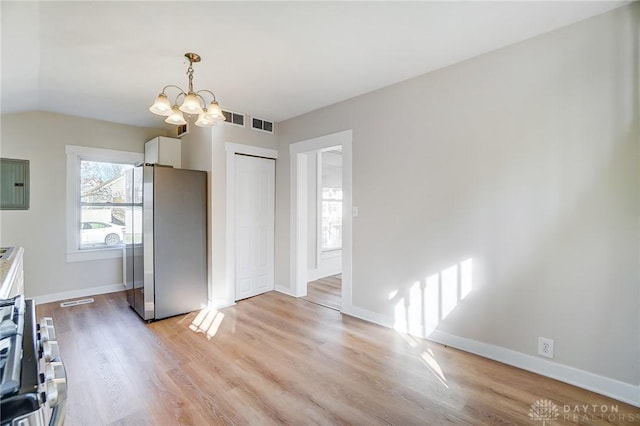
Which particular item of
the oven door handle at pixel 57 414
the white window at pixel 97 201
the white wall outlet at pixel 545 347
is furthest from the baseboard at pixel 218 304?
the white wall outlet at pixel 545 347

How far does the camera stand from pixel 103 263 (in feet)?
14.3

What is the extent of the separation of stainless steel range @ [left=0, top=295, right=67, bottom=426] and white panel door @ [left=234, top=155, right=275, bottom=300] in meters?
2.85

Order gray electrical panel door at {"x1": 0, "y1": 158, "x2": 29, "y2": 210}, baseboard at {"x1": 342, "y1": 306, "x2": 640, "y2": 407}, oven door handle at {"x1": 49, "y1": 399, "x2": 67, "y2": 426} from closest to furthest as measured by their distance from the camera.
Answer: oven door handle at {"x1": 49, "y1": 399, "x2": 67, "y2": 426}, baseboard at {"x1": 342, "y1": 306, "x2": 640, "y2": 407}, gray electrical panel door at {"x1": 0, "y1": 158, "x2": 29, "y2": 210}

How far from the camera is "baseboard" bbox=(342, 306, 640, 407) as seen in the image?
192 centimetres

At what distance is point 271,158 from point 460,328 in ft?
10.5

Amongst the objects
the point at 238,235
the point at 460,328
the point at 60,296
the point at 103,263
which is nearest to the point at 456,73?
the point at 460,328

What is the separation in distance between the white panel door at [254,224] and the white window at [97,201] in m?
1.48

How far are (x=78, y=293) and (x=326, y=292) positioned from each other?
137 inches

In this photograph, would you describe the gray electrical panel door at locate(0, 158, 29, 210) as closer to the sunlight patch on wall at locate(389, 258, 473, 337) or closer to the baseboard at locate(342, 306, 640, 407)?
the sunlight patch on wall at locate(389, 258, 473, 337)

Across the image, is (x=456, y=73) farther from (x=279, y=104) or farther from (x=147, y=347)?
(x=147, y=347)

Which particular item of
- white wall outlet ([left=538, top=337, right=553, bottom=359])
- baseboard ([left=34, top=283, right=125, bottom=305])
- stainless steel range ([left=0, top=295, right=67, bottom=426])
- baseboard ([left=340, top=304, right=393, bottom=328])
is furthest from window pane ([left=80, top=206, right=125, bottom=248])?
white wall outlet ([left=538, top=337, right=553, bottom=359])

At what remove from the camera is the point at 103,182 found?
441 cm

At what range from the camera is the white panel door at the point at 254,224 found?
4016 mm

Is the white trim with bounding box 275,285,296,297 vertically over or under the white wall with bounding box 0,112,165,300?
under
